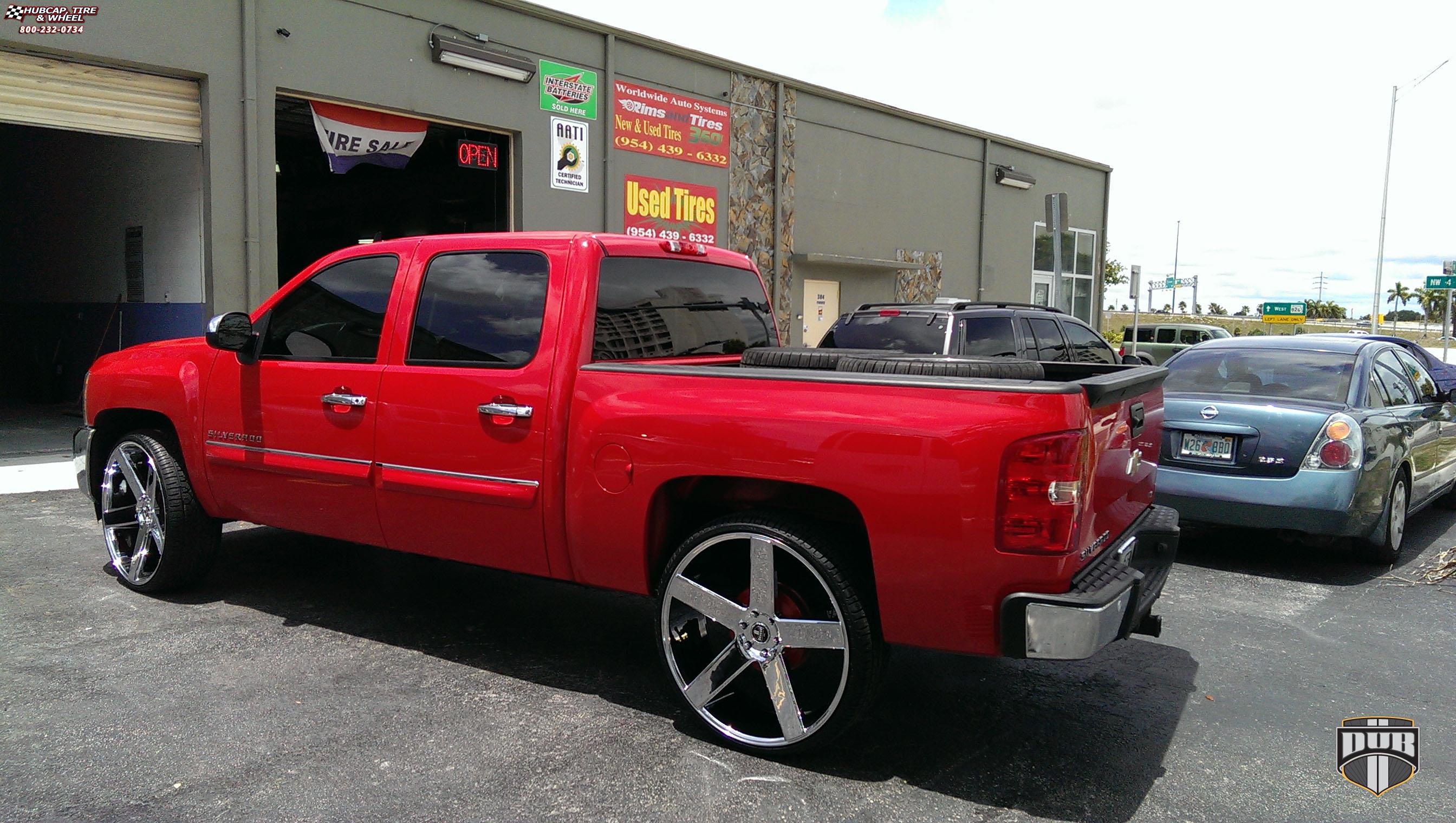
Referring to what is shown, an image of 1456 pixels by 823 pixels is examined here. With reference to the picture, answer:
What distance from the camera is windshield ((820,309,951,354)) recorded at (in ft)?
29.4

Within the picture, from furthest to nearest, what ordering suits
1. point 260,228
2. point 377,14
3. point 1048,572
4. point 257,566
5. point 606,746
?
1. point 377,14
2. point 260,228
3. point 257,566
4. point 606,746
5. point 1048,572

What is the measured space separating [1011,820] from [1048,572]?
0.80 m

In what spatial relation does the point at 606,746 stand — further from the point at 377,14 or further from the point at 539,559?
the point at 377,14

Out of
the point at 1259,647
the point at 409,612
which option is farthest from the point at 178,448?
the point at 1259,647

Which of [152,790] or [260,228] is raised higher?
[260,228]

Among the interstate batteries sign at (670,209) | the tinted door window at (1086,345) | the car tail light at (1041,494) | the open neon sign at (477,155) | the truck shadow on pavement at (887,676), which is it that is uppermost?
the open neon sign at (477,155)

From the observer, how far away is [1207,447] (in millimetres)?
6660

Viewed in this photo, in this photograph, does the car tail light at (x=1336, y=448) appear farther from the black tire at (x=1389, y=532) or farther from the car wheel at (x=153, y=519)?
the car wheel at (x=153, y=519)

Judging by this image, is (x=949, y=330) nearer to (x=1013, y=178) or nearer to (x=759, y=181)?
(x=759, y=181)

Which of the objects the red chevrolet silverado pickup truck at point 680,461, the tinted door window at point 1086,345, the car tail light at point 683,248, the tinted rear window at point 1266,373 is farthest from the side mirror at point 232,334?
the tinted door window at point 1086,345

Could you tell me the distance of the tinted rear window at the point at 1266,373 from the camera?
7020 mm

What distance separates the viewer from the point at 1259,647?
505cm

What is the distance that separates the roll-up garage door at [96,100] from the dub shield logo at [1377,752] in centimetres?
1093

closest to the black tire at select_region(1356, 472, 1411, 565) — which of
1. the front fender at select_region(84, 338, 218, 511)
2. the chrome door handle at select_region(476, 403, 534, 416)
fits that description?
the chrome door handle at select_region(476, 403, 534, 416)
